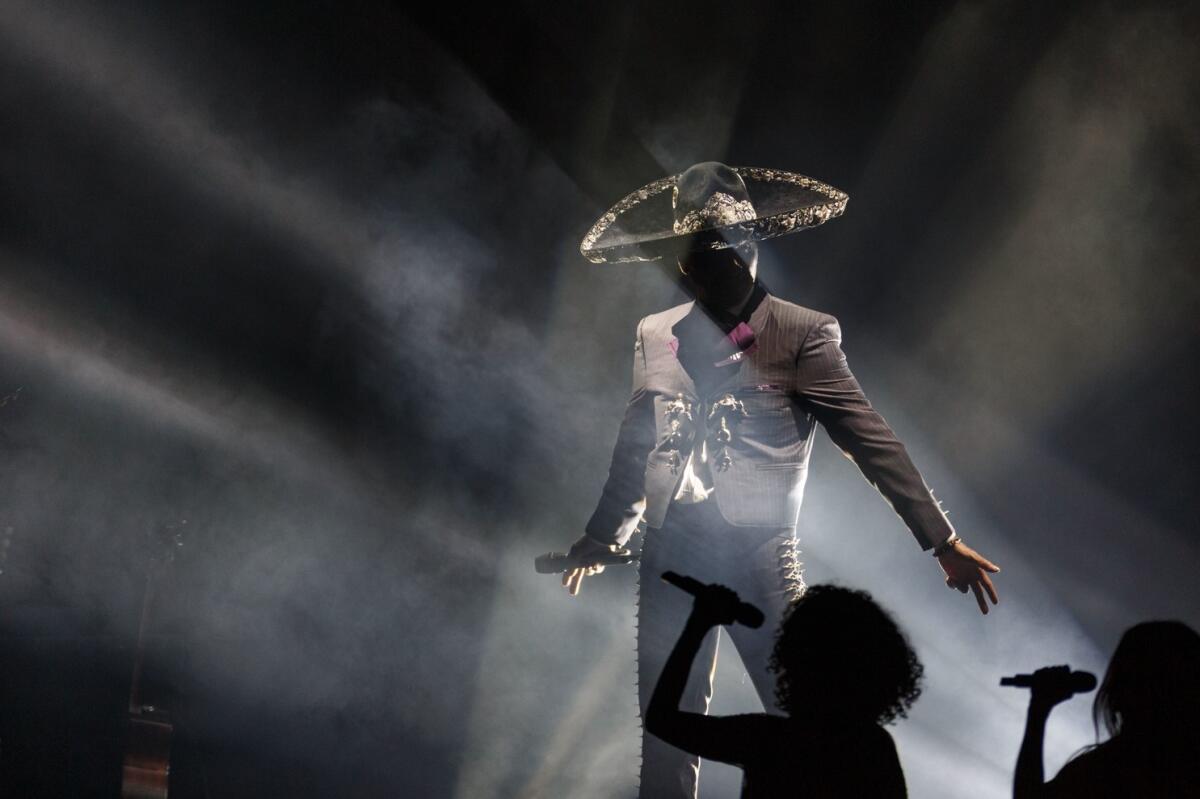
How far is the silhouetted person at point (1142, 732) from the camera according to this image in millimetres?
1351

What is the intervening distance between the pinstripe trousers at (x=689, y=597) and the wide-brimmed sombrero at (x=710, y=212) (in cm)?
77

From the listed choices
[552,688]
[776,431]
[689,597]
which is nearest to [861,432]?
[776,431]

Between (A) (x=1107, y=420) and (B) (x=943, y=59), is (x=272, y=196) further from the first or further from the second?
(A) (x=1107, y=420)

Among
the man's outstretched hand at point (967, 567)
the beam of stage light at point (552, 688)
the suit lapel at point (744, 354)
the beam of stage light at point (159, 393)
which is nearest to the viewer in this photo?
the man's outstretched hand at point (967, 567)

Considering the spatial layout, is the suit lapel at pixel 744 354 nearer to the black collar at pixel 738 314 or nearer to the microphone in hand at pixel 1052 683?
the black collar at pixel 738 314

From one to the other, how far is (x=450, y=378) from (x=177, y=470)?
4.40ft

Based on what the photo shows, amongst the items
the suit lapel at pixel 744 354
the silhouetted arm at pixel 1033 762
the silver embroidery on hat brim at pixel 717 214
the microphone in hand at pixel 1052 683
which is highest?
the silver embroidery on hat brim at pixel 717 214

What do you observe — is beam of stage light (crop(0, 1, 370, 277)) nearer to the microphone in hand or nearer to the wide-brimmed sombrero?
the wide-brimmed sombrero

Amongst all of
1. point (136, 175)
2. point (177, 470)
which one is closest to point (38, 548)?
point (177, 470)

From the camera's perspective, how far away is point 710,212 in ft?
8.18

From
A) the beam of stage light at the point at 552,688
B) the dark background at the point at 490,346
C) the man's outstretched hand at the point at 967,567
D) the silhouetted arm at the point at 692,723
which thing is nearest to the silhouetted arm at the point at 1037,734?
the silhouetted arm at the point at 692,723

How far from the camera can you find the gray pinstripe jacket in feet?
7.53

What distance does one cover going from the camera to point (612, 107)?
3947 mm

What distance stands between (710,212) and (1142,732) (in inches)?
63.9
